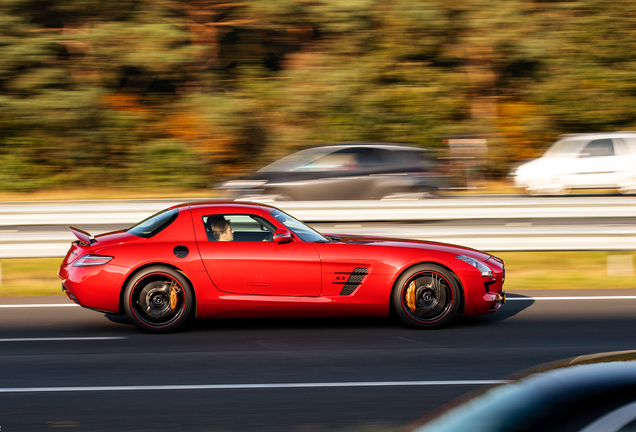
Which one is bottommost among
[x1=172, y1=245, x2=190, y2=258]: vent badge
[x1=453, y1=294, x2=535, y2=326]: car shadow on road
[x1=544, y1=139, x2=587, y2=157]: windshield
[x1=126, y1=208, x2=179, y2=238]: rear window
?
[x1=453, y1=294, x2=535, y2=326]: car shadow on road

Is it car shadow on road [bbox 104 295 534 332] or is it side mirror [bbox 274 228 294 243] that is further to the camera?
car shadow on road [bbox 104 295 534 332]

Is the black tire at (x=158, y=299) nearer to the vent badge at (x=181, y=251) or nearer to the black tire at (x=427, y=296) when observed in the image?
the vent badge at (x=181, y=251)

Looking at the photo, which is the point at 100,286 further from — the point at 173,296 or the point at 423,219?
the point at 423,219

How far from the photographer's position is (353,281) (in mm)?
6758

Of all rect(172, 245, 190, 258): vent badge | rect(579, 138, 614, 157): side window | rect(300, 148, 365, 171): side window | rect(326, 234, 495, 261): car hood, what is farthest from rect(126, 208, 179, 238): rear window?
rect(579, 138, 614, 157): side window

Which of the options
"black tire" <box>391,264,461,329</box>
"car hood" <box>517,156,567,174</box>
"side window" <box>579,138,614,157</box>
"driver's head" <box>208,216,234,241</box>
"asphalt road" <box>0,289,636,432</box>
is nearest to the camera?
"asphalt road" <box>0,289,636,432</box>

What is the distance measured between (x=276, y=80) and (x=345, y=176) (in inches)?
382

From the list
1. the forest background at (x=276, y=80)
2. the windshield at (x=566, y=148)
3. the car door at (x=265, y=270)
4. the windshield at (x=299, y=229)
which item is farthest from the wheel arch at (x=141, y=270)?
the forest background at (x=276, y=80)

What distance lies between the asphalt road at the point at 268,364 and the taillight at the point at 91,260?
697 mm

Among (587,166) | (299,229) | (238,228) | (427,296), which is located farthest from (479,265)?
(587,166)

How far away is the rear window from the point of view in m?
6.95

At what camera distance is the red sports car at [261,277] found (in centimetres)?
672

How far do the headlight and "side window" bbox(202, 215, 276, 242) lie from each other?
6.20 ft

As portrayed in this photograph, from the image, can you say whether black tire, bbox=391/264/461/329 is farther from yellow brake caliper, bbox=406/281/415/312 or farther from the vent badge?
the vent badge
